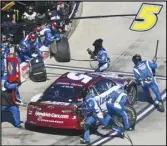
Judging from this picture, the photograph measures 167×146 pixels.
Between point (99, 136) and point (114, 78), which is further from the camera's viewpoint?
point (114, 78)

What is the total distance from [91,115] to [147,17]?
11081mm

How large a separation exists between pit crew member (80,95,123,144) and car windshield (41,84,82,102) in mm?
468

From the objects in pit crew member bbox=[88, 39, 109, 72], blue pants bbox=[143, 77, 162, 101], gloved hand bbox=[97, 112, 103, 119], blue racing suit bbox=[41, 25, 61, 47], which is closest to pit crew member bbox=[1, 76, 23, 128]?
gloved hand bbox=[97, 112, 103, 119]

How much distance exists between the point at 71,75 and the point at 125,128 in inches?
93.3

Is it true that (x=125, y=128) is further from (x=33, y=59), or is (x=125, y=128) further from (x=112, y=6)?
(x=112, y=6)

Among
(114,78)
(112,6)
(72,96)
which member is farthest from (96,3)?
(72,96)

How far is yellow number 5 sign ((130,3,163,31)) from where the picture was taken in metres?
24.9

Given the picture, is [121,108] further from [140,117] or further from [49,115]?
[49,115]

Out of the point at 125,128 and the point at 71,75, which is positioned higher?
the point at 71,75

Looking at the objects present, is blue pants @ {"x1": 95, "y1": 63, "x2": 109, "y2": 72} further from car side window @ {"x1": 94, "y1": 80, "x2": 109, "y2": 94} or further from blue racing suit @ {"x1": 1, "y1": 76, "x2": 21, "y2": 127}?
A: blue racing suit @ {"x1": 1, "y1": 76, "x2": 21, "y2": 127}

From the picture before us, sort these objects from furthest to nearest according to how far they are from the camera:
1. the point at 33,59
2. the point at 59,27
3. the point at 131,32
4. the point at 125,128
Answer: the point at 131,32 → the point at 59,27 → the point at 33,59 → the point at 125,128

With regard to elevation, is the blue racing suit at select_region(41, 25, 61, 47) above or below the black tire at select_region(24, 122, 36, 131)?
above

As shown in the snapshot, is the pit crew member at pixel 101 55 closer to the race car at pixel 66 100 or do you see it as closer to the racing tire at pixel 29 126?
the race car at pixel 66 100

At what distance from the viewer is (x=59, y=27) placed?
927 inches
